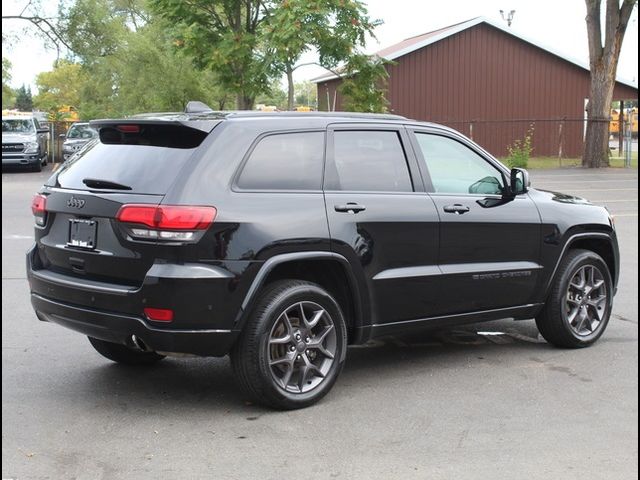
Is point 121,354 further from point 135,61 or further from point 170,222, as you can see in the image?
point 135,61

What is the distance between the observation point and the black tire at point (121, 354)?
19.5 feet

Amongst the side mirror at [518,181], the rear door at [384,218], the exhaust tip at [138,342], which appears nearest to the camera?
the exhaust tip at [138,342]

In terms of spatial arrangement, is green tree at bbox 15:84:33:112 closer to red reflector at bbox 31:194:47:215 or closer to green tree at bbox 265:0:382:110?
green tree at bbox 265:0:382:110

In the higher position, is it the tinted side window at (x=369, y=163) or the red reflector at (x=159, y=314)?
the tinted side window at (x=369, y=163)

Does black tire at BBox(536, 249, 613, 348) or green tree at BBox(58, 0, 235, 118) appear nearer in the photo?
black tire at BBox(536, 249, 613, 348)

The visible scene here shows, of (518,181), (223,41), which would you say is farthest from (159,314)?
(223,41)

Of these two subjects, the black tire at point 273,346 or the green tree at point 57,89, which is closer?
the black tire at point 273,346

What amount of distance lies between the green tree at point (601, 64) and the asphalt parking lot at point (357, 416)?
982 inches

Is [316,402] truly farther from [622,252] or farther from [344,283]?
[622,252]

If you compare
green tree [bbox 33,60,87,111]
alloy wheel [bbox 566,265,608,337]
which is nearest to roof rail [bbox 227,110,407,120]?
alloy wheel [bbox 566,265,608,337]

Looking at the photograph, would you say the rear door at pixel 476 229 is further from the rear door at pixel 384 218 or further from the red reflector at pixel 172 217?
the red reflector at pixel 172 217

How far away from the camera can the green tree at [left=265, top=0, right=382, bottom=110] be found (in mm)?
21719

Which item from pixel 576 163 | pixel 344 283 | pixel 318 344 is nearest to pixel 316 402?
pixel 318 344

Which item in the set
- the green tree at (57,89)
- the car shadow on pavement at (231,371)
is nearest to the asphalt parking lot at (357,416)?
the car shadow on pavement at (231,371)
